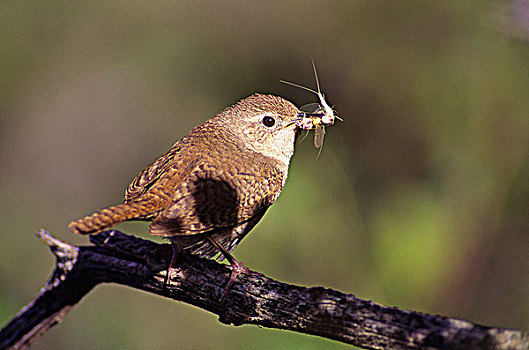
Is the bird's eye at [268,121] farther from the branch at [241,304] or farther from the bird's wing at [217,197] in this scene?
the branch at [241,304]

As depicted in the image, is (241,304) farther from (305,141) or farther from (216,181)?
(305,141)

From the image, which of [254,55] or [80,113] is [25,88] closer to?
[80,113]

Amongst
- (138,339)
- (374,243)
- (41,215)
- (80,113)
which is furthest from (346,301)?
(80,113)

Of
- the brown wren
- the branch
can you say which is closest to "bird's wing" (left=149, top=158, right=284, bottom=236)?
the brown wren

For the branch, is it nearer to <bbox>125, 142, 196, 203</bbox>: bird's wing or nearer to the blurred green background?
<bbox>125, 142, 196, 203</bbox>: bird's wing

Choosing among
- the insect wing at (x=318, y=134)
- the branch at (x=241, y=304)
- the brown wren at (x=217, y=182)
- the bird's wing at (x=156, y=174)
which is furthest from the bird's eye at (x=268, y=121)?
the branch at (x=241, y=304)

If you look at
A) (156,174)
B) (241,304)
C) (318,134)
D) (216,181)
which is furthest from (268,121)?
(241,304)
